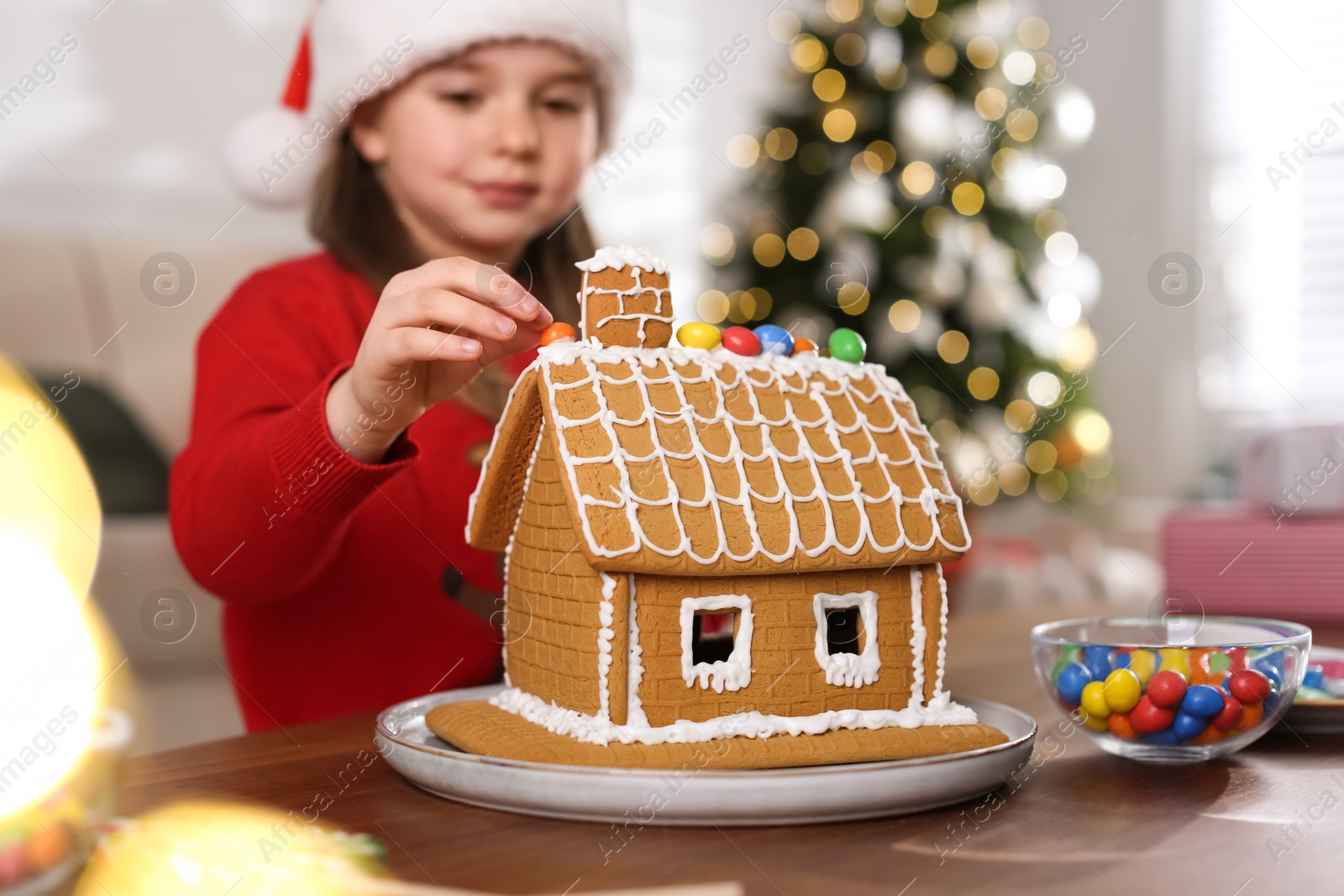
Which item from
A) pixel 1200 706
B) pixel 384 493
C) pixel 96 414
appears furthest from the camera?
pixel 96 414

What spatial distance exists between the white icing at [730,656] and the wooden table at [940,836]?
122mm

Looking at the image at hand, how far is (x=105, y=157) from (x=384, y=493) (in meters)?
2.14

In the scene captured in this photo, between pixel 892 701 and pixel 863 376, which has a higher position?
pixel 863 376

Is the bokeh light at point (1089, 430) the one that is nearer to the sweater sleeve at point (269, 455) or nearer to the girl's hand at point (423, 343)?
the sweater sleeve at point (269, 455)

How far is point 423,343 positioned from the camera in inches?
31.4

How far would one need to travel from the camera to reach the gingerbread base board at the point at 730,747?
667mm

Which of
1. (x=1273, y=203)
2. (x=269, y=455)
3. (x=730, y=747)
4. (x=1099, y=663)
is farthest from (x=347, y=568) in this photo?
(x=1273, y=203)

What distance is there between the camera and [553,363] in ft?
2.46

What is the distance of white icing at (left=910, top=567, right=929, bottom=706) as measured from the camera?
0.79 metres

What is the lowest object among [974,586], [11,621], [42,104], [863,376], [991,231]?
[974,586]

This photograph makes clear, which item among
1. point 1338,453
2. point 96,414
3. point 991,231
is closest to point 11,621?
point 96,414

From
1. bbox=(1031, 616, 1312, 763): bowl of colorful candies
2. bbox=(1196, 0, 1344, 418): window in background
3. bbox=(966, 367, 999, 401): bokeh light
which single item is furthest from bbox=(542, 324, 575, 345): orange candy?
bbox=(1196, 0, 1344, 418): window in background

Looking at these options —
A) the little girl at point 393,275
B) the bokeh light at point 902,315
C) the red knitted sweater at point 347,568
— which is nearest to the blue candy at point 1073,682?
the little girl at point 393,275

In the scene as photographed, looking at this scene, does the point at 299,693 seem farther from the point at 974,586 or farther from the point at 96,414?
the point at 974,586
